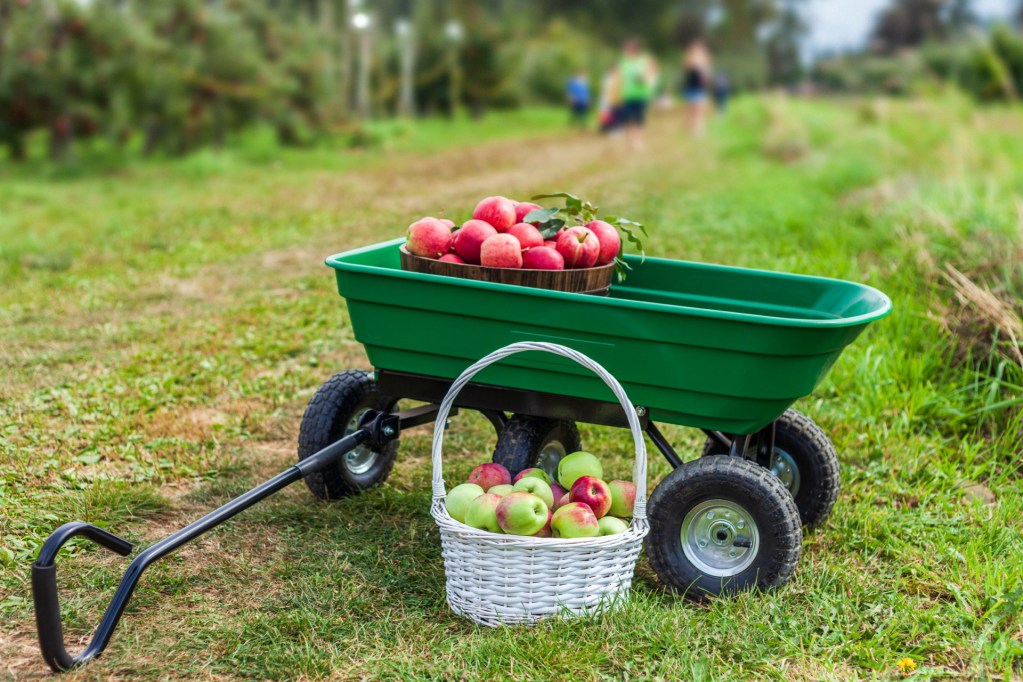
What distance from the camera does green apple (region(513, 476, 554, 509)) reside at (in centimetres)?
294

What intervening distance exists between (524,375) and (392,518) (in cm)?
78

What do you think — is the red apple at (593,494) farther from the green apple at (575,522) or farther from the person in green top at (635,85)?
the person in green top at (635,85)

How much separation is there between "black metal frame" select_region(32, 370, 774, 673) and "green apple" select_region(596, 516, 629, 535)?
12.6 inches

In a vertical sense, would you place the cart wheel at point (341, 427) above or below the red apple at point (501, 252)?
below

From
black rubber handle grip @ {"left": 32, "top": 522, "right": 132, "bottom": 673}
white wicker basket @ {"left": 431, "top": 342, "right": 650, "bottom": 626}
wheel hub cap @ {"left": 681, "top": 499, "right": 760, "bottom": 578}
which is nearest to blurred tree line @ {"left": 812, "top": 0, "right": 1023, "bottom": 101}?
wheel hub cap @ {"left": 681, "top": 499, "right": 760, "bottom": 578}

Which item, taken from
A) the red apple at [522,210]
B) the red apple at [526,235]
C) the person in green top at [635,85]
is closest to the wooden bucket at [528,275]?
the red apple at [526,235]

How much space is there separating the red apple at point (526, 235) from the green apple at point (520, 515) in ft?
2.80

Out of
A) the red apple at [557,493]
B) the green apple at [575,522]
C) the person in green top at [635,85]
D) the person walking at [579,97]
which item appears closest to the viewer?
the green apple at [575,522]

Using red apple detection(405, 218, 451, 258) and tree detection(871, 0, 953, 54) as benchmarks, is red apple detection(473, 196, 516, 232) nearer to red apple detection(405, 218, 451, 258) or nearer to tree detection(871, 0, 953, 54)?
red apple detection(405, 218, 451, 258)

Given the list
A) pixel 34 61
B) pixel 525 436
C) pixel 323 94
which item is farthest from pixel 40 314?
pixel 323 94

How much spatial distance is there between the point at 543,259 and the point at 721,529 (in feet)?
3.16

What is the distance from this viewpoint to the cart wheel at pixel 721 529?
2.90 m

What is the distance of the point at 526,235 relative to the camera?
3.27 metres

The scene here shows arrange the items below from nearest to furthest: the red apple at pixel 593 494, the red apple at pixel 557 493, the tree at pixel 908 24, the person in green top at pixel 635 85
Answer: the red apple at pixel 593 494, the red apple at pixel 557 493, the person in green top at pixel 635 85, the tree at pixel 908 24
